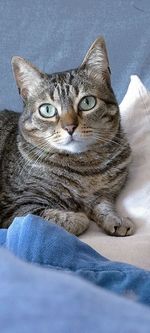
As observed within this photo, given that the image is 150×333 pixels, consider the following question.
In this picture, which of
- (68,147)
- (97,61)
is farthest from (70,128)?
(97,61)

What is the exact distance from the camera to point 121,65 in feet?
5.35

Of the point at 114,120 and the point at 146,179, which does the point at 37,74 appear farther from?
the point at 146,179

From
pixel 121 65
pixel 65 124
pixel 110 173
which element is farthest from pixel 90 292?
pixel 121 65

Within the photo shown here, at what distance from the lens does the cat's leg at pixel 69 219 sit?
1.18 metres

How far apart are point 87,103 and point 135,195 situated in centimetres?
25

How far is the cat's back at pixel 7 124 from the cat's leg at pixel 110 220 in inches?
14.4

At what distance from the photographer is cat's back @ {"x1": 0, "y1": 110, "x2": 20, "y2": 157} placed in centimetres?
154

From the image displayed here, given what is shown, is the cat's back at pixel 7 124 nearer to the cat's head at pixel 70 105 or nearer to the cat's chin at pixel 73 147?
the cat's head at pixel 70 105

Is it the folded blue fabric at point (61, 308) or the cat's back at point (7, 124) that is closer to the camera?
the folded blue fabric at point (61, 308)

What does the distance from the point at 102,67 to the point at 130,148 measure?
222mm

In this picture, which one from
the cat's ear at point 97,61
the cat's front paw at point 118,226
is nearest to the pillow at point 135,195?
the cat's front paw at point 118,226

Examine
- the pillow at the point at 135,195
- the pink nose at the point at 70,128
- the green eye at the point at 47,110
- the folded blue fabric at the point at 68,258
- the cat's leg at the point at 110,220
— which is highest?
the folded blue fabric at the point at 68,258

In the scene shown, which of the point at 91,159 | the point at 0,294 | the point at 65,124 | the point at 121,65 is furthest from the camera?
the point at 121,65

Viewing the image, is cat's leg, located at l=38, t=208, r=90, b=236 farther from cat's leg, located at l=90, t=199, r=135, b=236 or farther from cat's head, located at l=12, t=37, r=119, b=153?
cat's head, located at l=12, t=37, r=119, b=153
